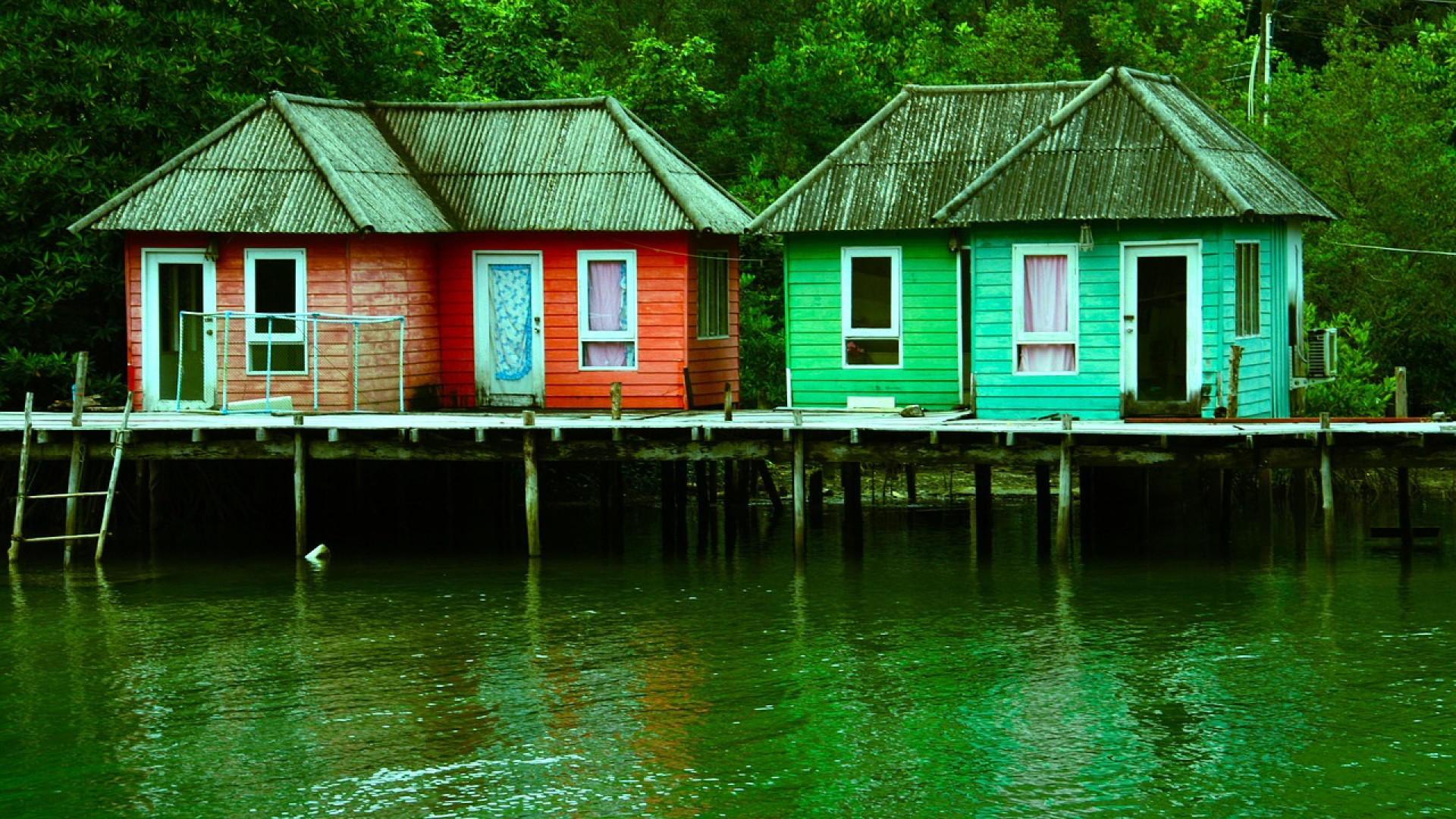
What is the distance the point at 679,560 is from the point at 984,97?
26.1ft

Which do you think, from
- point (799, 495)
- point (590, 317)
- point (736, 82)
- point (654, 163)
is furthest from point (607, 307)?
point (736, 82)

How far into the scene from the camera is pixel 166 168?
94.7 ft

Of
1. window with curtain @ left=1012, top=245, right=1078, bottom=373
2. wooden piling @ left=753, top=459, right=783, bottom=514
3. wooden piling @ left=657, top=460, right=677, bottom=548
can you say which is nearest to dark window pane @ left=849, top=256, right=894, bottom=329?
window with curtain @ left=1012, top=245, right=1078, bottom=373

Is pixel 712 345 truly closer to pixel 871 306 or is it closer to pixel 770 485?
pixel 871 306

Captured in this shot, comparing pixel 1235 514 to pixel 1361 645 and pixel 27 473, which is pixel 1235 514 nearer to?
pixel 1361 645

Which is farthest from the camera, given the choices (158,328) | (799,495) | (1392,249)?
(1392,249)

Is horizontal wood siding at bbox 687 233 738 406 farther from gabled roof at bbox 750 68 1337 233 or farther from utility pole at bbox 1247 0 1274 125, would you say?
utility pole at bbox 1247 0 1274 125

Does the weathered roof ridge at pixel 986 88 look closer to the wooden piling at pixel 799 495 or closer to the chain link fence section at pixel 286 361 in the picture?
the wooden piling at pixel 799 495

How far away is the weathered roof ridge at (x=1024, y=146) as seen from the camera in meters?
26.7

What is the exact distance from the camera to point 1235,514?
31641mm

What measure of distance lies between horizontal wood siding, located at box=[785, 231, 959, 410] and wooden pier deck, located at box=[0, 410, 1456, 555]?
0.80m

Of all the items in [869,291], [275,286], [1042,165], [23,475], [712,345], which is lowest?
[23,475]

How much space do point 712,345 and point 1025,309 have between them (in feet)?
→ 18.1

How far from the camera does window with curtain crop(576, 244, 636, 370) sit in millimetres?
29250
